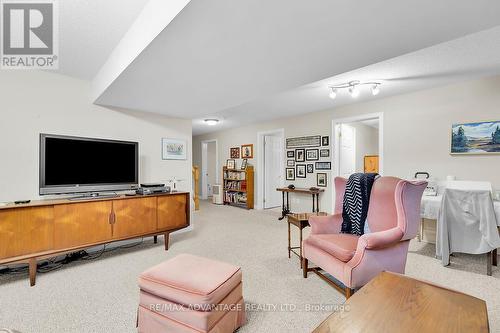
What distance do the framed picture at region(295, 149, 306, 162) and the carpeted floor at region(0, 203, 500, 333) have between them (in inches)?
90.0

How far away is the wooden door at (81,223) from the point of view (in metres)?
2.36

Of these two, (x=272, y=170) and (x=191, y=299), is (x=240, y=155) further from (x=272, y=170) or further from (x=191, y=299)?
(x=191, y=299)

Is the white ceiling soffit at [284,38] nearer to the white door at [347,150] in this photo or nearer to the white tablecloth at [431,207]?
the white tablecloth at [431,207]

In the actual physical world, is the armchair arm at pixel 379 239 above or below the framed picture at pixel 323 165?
below

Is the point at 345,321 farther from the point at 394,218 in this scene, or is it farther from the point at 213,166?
the point at 213,166

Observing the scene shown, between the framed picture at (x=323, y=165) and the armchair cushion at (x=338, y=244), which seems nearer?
the armchair cushion at (x=338, y=244)

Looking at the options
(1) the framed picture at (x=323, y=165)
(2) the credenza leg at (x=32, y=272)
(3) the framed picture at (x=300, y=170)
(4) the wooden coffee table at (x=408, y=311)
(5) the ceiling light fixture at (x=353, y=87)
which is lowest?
(2) the credenza leg at (x=32, y=272)

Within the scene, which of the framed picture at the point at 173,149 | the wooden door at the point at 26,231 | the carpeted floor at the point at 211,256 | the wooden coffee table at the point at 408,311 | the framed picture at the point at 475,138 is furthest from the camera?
the framed picture at the point at 173,149

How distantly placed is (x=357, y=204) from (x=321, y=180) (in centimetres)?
260

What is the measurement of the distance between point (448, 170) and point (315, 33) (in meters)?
3.22

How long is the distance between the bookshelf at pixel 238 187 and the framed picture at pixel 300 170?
1.43 m

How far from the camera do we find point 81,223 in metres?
2.49

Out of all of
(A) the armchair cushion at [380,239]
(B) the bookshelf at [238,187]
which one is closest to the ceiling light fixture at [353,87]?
(A) the armchair cushion at [380,239]

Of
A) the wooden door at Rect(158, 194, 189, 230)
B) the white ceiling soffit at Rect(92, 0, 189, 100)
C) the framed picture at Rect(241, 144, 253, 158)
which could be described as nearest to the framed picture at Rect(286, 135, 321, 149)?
the framed picture at Rect(241, 144, 253, 158)
